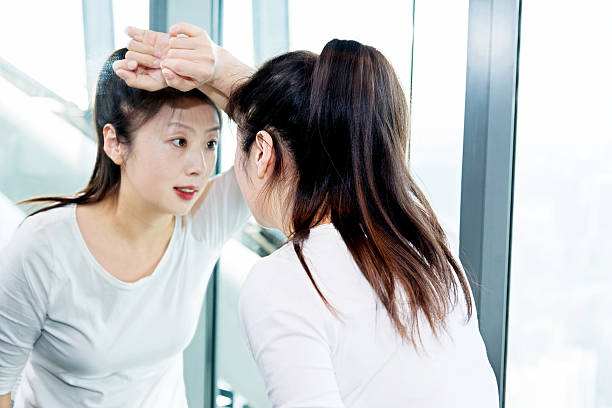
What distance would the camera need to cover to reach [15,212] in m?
0.88

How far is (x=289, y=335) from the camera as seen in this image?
56 cm

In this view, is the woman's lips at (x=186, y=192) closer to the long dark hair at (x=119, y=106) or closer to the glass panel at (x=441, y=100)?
the long dark hair at (x=119, y=106)

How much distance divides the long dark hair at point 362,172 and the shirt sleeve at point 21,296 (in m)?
0.42

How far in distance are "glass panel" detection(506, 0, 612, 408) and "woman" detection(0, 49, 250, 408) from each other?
1.74 ft

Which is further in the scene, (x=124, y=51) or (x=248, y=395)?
(x=248, y=395)

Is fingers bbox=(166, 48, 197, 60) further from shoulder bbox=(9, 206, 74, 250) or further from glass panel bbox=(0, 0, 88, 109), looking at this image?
shoulder bbox=(9, 206, 74, 250)

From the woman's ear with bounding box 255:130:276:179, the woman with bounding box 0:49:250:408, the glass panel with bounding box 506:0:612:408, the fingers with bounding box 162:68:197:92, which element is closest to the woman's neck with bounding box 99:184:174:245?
the woman with bounding box 0:49:250:408

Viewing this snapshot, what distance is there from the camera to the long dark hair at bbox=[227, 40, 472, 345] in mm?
630

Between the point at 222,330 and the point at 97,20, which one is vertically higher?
the point at 97,20

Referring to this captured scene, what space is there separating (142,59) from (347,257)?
48 centimetres

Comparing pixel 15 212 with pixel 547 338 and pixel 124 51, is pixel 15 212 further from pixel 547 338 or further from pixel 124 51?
pixel 547 338

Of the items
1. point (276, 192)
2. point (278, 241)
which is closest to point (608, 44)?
point (276, 192)

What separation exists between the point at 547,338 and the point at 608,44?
466 mm

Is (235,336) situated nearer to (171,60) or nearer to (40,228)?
(40,228)
